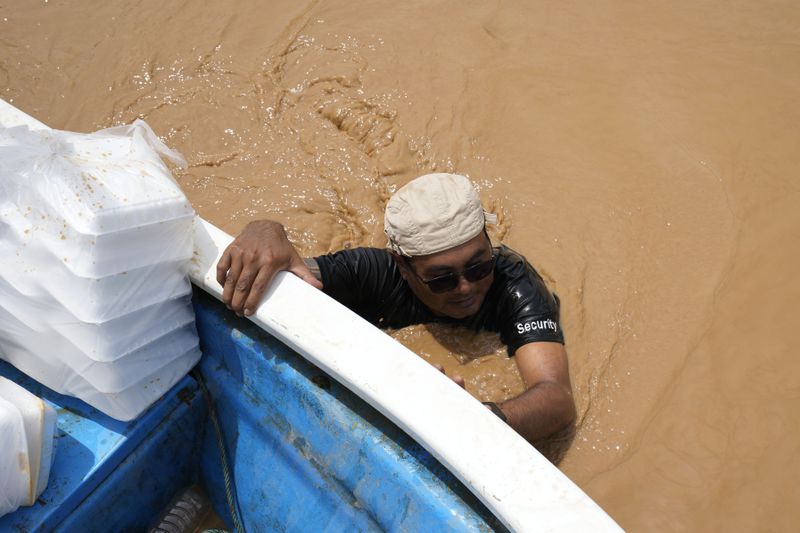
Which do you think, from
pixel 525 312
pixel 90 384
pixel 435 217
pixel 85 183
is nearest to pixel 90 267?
pixel 85 183

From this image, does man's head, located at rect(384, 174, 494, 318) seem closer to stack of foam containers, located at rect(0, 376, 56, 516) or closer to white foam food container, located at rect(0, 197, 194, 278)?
white foam food container, located at rect(0, 197, 194, 278)

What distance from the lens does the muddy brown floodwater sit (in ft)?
8.85

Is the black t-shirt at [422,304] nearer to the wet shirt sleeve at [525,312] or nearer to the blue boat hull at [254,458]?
the wet shirt sleeve at [525,312]

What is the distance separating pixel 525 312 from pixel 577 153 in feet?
4.77

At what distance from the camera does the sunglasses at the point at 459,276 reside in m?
2.54

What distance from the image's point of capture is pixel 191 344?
2.22m

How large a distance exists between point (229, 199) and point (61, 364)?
77.2 inches

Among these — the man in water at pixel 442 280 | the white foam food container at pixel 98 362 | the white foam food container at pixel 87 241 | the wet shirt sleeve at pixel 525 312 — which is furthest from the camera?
the wet shirt sleeve at pixel 525 312

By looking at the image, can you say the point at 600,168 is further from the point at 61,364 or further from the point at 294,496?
the point at 61,364

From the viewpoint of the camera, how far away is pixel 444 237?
247cm

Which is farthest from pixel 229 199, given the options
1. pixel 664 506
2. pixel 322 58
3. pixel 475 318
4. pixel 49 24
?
pixel 664 506

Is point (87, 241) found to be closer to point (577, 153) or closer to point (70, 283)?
point (70, 283)

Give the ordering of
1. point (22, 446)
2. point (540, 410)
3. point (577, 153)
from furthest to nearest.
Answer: point (577, 153), point (540, 410), point (22, 446)

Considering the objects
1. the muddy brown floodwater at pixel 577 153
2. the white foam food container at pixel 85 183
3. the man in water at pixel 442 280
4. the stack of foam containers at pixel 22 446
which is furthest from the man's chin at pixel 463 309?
the stack of foam containers at pixel 22 446
